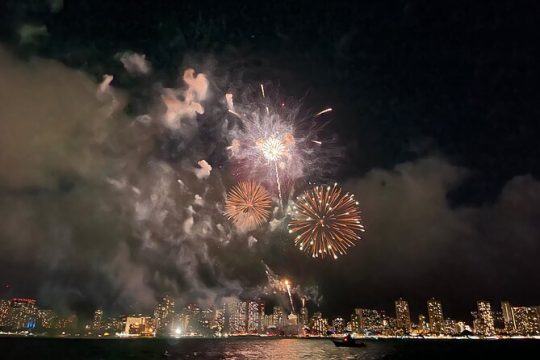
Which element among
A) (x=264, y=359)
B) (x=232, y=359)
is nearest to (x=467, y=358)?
(x=264, y=359)

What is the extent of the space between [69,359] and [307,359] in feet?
193

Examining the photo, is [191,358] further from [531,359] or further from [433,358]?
[531,359]

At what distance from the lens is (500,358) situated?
110m

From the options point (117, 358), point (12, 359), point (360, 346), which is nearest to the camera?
point (12, 359)

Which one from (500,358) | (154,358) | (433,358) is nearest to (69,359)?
(154,358)

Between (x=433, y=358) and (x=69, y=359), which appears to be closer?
(x=69, y=359)

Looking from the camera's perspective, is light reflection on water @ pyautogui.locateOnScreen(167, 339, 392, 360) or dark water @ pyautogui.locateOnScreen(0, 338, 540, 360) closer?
light reflection on water @ pyautogui.locateOnScreen(167, 339, 392, 360)

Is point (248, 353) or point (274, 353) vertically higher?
point (248, 353)

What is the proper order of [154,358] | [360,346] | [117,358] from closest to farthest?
[117,358], [154,358], [360,346]

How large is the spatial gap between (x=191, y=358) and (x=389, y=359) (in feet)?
172

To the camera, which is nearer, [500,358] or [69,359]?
[69,359]

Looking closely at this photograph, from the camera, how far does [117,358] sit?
97.1 metres

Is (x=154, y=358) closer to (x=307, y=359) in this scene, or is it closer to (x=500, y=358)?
(x=307, y=359)

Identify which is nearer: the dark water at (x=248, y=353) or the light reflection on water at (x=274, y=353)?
the light reflection on water at (x=274, y=353)
